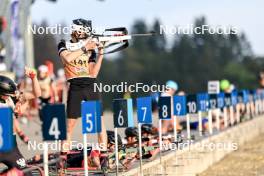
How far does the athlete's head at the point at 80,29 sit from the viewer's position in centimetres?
964

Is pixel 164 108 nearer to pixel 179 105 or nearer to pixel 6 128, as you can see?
pixel 179 105

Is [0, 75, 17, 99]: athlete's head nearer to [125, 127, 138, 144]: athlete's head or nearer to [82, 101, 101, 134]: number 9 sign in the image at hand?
[82, 101, 101, 134]: number 9 sign

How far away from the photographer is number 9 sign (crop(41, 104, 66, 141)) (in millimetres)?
6527

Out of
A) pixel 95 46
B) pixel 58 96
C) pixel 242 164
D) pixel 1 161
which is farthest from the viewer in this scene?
pixel 58 96

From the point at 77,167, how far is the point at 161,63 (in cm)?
9724

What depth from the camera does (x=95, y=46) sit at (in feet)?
31.9

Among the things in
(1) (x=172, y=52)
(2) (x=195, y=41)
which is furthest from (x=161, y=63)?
(2) (x=195, y=41)

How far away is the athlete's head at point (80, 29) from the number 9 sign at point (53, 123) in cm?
322

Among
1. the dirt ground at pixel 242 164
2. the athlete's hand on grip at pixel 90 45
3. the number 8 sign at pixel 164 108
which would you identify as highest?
the athlete's hand on grip at pixel 90 45

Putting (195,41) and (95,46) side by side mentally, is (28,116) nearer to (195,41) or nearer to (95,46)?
(95,46)

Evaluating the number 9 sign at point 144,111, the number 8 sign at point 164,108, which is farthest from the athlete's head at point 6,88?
the number 8 sign at point 164,108

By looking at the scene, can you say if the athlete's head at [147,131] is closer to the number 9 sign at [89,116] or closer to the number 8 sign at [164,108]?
the number 8 sign at [164,108]

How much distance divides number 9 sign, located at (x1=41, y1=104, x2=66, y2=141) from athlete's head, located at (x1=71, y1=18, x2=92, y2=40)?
3224 millimetres

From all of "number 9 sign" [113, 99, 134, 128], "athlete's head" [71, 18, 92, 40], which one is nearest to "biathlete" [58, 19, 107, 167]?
"athlete's head" [71, 18, 92, 40]
